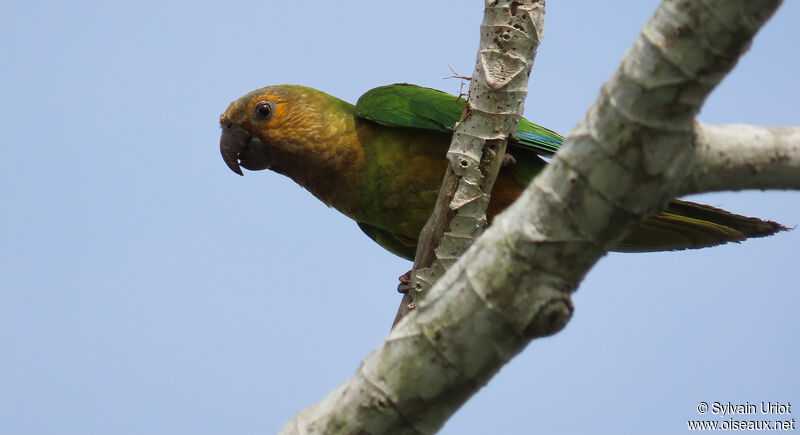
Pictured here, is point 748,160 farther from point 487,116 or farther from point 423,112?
point 423,112

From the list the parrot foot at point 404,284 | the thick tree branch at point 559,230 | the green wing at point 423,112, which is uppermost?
the green wing at point 423,112

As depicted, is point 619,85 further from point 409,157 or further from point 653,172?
point 409,157

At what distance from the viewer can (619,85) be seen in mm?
1858

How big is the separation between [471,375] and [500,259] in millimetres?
359

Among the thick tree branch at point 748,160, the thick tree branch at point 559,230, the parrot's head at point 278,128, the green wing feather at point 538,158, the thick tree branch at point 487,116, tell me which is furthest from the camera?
the parrot's head at point 278,128

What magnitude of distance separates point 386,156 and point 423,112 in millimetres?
374

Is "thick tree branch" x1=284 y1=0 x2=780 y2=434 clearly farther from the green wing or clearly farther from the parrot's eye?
the parrot's eye

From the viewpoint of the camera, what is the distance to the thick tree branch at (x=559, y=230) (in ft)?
5.87

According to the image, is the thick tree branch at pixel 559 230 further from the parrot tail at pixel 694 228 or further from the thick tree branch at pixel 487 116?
the parrot tail at pixel 694 228

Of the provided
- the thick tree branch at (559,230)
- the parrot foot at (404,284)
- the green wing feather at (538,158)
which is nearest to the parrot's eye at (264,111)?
the green wing feather at (538,158)

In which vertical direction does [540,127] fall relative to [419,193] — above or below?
above

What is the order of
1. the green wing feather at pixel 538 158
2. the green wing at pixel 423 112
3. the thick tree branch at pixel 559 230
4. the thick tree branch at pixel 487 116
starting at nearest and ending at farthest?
1. the thick tree branch at pixel 559 230
2. the thick tree branch at pixel 487 116
3. the green wing feather at pixel 538 158
4. the green wing at pixel 423 112

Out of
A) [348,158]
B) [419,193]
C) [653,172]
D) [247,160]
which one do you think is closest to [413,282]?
[419,193]

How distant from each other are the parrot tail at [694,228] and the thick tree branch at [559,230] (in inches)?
93.1
